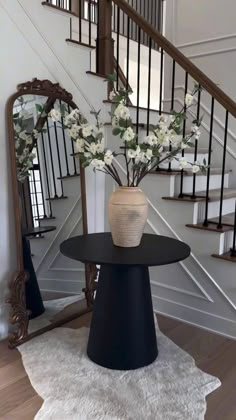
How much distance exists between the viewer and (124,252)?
1.92 m

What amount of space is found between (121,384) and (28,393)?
0.47 metres

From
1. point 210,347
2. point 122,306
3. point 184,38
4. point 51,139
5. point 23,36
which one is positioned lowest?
point 210,347

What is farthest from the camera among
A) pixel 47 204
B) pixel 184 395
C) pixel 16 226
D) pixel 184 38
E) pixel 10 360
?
pixel 184 38

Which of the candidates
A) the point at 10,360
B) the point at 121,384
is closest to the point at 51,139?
the point at 10,360

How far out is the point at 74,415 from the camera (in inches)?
63.1

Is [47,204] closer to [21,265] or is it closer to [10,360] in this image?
[21,265]

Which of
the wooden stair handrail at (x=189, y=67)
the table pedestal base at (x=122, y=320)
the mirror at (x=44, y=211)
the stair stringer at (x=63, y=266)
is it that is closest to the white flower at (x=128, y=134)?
the mirror at (x=44, y=211)

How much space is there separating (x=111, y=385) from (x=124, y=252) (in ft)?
2.21

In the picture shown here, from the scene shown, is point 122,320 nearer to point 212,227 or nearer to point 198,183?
point 212,227

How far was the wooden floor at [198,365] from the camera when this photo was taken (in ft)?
5.49

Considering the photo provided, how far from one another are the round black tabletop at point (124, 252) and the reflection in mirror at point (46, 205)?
414 millimetres

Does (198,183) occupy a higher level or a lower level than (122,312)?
higher

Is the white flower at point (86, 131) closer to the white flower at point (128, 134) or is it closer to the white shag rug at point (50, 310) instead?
the white flower at point (128, 134)

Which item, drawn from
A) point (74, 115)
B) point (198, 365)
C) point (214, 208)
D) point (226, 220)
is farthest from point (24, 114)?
point (198, 365)
